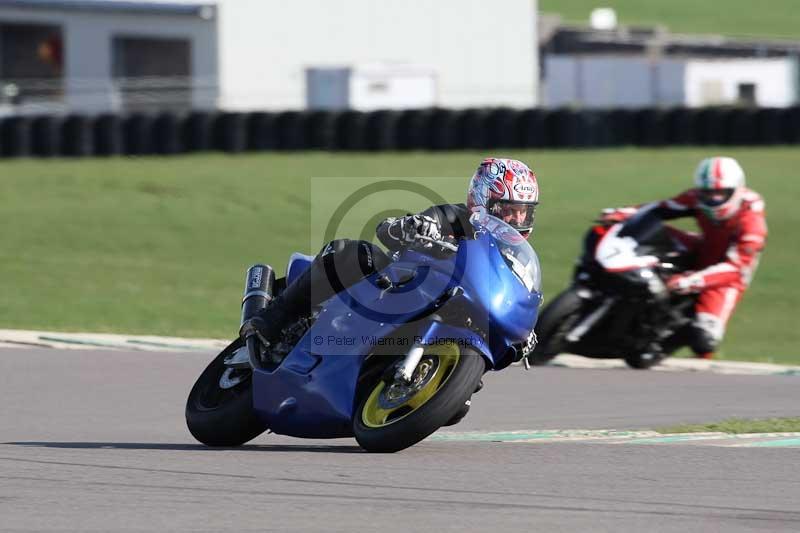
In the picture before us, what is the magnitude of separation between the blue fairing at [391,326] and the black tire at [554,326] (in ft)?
13.2

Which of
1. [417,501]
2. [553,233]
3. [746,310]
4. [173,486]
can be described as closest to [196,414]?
[173,486]

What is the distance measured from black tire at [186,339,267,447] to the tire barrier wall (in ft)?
68.0

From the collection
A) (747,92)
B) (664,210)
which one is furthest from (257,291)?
(747,92)

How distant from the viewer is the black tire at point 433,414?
20.5 ft

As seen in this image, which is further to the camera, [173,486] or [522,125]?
[522,125]

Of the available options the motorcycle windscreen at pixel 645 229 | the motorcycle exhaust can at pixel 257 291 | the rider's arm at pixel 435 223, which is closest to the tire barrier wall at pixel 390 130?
the motorcycle windscreen at pixel 645 229

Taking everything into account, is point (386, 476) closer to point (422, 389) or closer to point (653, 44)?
point (422, 389)

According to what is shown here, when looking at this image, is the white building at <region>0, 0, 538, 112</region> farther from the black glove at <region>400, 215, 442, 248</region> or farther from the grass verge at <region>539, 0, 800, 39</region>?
the black glove at <region>400, 215, 442, 248</region>

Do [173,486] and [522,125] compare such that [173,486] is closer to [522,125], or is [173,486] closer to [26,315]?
[26,315]

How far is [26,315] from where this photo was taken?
508 inches

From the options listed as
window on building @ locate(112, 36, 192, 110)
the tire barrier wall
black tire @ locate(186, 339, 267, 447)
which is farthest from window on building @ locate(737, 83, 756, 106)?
black tire @ locate(186, 339, 267, 447)

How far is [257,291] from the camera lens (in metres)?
7.30

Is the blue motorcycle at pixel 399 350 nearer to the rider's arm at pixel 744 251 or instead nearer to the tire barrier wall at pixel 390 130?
the rider's arm at pixel 744 251

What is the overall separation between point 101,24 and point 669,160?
61.9 feet
